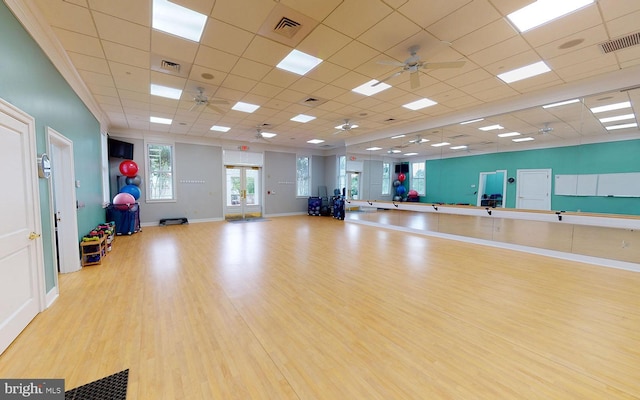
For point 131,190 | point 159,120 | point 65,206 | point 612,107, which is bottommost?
point 65,206

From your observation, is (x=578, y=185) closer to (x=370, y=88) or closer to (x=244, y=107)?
(x=370, y=88)

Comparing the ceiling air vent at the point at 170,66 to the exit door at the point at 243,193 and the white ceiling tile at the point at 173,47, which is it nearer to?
the white ceiling tile at the point at 173,47

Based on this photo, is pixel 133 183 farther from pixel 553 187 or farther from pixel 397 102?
pixel 553 187

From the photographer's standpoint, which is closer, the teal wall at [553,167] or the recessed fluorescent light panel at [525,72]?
the recessed fluorescent light panel at [525,72]

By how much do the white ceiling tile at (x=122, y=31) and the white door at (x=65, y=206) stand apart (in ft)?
5.80

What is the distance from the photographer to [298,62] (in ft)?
13.3

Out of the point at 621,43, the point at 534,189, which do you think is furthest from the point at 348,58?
the point at 534,189

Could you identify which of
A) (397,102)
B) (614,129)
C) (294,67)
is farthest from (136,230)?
(614,129)

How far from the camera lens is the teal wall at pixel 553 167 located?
5172 millimetres

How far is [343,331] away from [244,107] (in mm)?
5748

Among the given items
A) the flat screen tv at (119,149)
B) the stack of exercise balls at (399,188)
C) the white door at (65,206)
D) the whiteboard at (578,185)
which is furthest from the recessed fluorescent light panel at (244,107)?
the whiteboard at (578,185)

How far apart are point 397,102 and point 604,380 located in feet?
17.8

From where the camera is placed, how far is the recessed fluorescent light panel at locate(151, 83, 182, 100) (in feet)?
16.4

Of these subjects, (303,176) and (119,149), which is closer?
(119,149)
